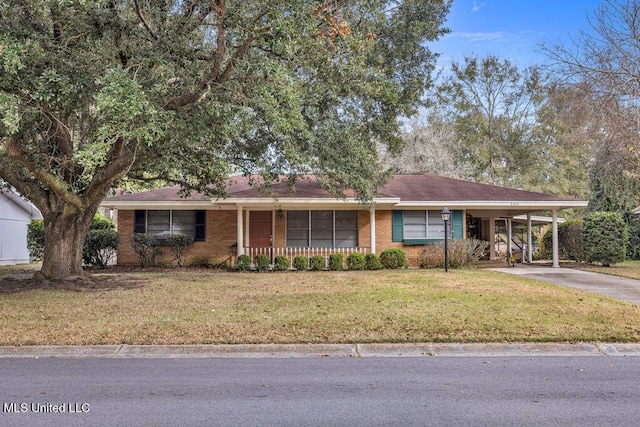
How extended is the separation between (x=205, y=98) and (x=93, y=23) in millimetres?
2434

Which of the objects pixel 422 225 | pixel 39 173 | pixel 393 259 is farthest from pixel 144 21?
pixel 422 225

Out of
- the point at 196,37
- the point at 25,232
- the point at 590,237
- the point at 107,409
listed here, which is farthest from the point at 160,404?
the point at 25,232

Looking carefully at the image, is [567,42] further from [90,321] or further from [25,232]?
[25,232]

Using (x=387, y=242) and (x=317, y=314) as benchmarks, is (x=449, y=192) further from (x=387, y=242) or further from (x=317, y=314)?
(x=317, y=314)

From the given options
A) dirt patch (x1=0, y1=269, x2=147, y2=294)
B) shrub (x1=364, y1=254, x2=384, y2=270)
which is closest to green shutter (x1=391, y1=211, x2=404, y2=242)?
shrub (x1=364, y1=254, x2=384, y2=270)

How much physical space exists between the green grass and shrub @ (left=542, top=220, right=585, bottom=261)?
913cm

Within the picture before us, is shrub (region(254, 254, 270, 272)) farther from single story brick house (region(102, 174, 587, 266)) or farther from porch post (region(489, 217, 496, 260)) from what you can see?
porch post (region(489, 217, 496, 260))

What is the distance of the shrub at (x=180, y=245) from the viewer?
18609 mm

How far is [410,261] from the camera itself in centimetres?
1914

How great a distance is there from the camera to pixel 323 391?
522 centimetres

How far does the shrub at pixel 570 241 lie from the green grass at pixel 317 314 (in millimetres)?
9128

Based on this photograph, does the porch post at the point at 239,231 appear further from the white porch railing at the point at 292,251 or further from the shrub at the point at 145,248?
Answer: the shrub at the point at 145,248

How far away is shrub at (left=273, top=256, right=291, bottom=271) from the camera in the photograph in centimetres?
1783

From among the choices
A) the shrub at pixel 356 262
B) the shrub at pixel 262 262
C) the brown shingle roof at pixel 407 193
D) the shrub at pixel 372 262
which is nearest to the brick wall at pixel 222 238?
the brown shingle roof at pixel 407 193
